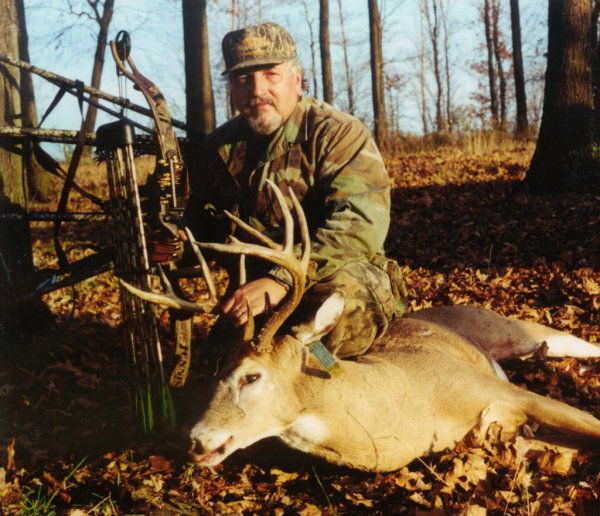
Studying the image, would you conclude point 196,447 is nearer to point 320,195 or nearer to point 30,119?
point 320,195

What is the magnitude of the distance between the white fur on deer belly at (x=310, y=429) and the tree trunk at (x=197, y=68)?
8368 mm

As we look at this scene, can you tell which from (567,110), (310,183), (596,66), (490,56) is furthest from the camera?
(490,56)

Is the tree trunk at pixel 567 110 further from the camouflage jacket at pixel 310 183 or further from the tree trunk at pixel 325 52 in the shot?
the tree trunk at pixel 325 52

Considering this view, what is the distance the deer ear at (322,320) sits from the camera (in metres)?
3.12

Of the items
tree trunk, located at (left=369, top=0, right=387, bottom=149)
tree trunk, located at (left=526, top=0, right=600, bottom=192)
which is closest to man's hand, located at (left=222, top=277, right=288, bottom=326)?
tree trunk, located at (left=526, top=0, right=600, bottom=192)

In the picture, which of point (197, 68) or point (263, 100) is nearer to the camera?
point (263, 100)

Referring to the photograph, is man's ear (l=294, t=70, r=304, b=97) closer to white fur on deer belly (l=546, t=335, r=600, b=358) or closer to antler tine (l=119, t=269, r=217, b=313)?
antler tine (l=119, t=269, r=217, b=313)

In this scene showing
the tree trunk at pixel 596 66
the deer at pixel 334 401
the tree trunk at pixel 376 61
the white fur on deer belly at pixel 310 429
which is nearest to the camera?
the deer at pixel 334 401

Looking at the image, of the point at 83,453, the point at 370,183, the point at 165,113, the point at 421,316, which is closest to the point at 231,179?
the point at 165,113

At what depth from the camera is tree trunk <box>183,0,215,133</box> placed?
11008 millimetres

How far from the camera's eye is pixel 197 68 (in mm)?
11188

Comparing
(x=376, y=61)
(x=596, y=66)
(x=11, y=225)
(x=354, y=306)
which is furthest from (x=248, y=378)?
(x=376, y=61)

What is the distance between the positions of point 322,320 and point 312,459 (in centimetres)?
70

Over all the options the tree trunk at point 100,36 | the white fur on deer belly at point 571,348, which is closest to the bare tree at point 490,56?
the tree trunk at point 100,36
